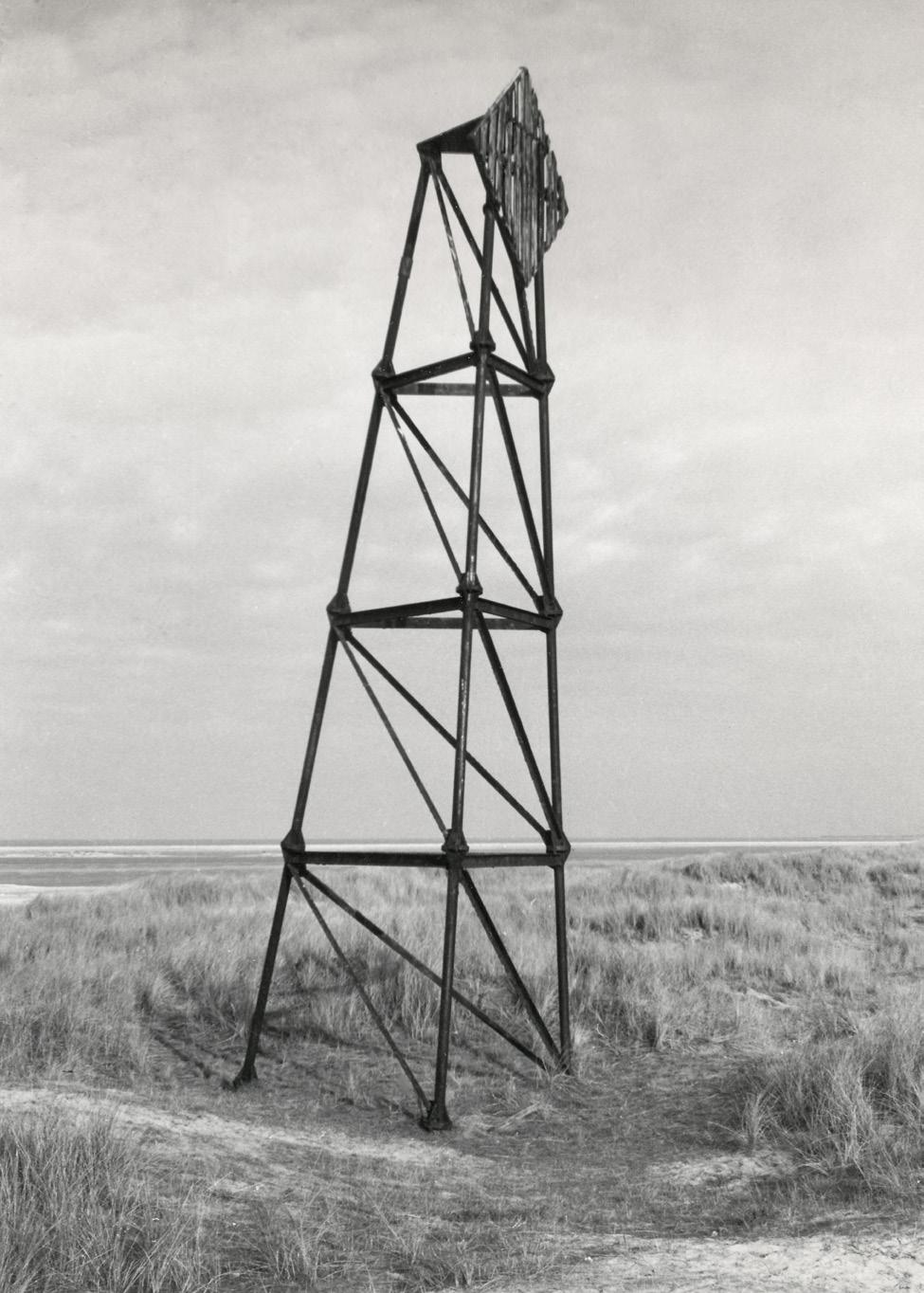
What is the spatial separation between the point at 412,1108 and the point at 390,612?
10.8 ft

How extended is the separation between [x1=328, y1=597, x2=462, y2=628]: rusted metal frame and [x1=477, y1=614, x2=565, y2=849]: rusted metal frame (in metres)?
0.28

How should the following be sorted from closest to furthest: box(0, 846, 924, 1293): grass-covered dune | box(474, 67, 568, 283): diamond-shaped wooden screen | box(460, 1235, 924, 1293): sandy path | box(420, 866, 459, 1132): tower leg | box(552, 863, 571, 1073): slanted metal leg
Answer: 1. box(460, 1235, 924, 1293): sandy path
2. box(0, 846, 924, 1293): grass-covered dune
3. box(420, 866, 459, 1132): tower leg
4. box(552, 863, 571, 1073): slanted metal leg
5. box(474, 67, 568, 283): diamond-shaped wooden screen

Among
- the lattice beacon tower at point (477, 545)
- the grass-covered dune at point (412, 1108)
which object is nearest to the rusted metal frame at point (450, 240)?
the lattice beacon tower at point (477, 545)

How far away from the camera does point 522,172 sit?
29.2ft

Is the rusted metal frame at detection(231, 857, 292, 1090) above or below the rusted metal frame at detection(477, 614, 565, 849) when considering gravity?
below

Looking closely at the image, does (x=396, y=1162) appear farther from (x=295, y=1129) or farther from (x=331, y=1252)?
(x=331, y=1252)

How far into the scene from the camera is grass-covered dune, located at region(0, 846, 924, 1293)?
471cm

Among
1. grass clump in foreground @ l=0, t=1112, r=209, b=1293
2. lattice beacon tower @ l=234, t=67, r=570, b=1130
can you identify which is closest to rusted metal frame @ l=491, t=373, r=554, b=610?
lattice beacon tower @ l=234, t=67, r=570, b=1130

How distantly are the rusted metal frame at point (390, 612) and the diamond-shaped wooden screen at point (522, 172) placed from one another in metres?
2.89

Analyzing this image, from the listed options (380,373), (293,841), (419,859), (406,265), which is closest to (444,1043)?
(419,859)

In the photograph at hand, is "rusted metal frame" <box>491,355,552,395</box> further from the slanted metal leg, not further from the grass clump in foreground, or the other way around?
the grass clump in foreground

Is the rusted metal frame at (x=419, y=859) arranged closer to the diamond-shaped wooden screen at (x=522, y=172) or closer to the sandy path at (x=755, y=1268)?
the sandy path at (x=755, y=1268)

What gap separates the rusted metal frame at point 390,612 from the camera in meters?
7.71

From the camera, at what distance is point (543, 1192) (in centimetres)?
596
